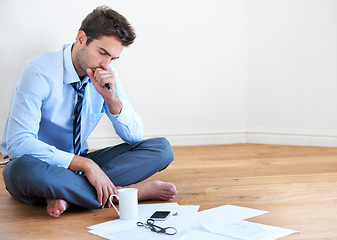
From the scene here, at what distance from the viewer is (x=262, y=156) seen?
304 cm

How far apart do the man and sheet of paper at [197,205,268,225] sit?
9.8 inches

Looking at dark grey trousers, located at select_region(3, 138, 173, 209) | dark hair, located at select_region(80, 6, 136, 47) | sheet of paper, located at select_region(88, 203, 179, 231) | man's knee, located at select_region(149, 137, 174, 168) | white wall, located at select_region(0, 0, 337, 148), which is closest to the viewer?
sheet of paper, located at select_region(88, 203, 179, 231)

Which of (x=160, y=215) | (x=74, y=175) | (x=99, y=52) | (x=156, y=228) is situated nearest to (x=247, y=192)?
(x=160, y=215)

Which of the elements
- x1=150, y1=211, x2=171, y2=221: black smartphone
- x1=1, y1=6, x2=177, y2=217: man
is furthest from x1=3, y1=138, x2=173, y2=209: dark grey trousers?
x1=150, y1=211, x2=171, y2=221: black smartphone

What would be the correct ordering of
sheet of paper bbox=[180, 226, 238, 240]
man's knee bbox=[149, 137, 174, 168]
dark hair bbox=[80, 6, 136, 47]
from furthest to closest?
1. man's knee bbox=[149, 137, 174, 168]
2. dark hair bbox=[80, 6, 136, 47]
3. sheet of paper bbox=[180, 226, 238, 240]

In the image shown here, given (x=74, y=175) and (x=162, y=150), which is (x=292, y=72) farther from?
(x=74, y=175)

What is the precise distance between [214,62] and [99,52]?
2009mm

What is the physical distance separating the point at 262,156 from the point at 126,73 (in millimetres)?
1295

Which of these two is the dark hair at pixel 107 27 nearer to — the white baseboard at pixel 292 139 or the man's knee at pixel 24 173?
the man's knee at pixel 24 173

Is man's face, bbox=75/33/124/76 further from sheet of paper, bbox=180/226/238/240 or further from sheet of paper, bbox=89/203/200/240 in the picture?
sheet of paper, bbox=180/226/238/240

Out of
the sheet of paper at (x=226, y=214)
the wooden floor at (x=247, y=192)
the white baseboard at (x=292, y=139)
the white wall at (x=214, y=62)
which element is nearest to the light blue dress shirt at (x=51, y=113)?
the wooden floor at (x=247, y=192)

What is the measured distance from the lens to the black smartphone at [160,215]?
1575 millimetres

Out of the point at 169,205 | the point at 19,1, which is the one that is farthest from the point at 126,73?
the point at 169,205

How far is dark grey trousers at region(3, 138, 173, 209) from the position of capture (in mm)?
1639
